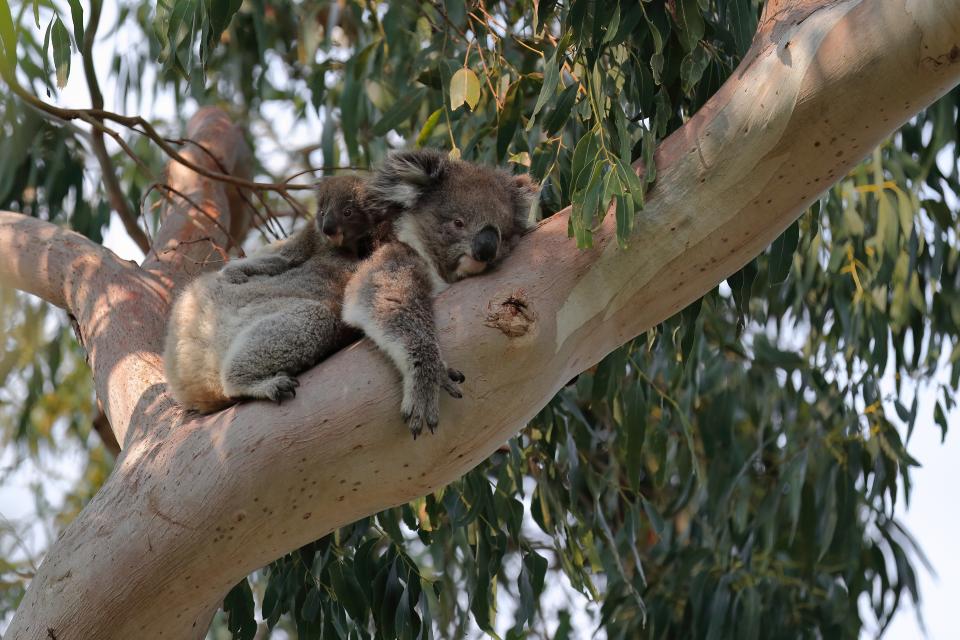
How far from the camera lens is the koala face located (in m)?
2.76

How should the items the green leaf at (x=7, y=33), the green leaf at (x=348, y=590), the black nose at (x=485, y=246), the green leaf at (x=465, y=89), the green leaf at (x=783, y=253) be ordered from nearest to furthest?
the green leaf at (x=7, y=33), the black nose at (x=485, y=246), the green leaf at (x=783, y=253), the green leaf at (x=465, y=89), the green leaf at (x=348, y=590)

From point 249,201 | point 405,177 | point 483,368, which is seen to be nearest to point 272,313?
point 405,177

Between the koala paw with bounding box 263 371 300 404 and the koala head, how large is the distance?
476 mm

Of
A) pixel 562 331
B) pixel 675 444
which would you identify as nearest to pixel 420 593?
pixel 562 331

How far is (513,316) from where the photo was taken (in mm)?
2186

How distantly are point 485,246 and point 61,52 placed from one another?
1032 millimetres

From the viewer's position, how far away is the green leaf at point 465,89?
115 inches

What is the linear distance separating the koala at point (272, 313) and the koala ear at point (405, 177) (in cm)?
5

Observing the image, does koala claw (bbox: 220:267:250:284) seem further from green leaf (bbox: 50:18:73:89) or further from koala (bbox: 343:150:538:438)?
green leaf (bbox: 50:18:73:89)

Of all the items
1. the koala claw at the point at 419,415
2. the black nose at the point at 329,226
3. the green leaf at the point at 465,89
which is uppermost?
the green leaf at the point at 465,89

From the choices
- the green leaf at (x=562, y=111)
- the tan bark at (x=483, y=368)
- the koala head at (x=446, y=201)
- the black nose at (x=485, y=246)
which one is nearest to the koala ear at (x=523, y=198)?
the koala head at (x=446, y=201)

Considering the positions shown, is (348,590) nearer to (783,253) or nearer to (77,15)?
(783,253)

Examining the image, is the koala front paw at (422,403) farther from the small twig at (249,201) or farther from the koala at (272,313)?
the small twig at (249,201)

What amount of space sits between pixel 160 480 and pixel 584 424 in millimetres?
1910
